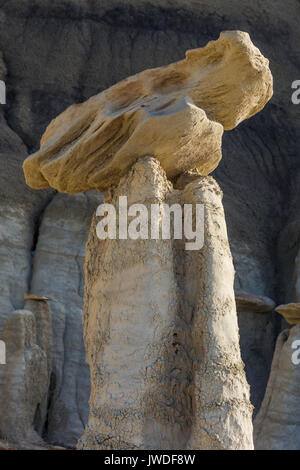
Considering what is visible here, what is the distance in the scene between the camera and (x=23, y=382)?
381 inches

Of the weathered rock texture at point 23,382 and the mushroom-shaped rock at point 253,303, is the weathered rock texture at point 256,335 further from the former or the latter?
the weathered rock texture at point 23,382

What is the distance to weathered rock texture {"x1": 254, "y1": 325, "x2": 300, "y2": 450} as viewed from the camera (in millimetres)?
8641

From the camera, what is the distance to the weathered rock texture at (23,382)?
945 cm

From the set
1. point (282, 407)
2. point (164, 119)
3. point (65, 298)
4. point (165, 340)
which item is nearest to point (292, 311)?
point (282, 407)

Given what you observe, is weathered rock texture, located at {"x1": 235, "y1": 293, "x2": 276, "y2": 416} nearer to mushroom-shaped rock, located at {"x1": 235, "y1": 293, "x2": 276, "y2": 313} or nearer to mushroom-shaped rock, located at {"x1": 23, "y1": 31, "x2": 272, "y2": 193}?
mushroom-shaped rock, located at {"x1": 235, "y1": 293, "x2": 276, "y2": 313}

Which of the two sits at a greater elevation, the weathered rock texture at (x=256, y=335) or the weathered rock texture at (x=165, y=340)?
the weathered rock texture at (x=256, y=335)

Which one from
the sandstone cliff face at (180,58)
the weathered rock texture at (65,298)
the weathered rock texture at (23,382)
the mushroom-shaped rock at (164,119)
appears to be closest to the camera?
the mushroom-shaped rock at (164,119)

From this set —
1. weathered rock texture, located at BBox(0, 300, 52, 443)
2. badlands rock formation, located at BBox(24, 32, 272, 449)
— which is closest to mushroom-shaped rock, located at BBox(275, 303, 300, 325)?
weathered rock texture, located at BBox(0, 300, 52, 443)

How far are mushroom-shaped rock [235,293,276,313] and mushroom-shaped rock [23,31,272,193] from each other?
28.6 ft

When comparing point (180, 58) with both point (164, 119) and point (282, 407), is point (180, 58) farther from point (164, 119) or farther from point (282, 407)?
point (164, 119)

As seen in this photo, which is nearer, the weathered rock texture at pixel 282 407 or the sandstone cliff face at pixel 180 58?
the weathered rock texture at pixel 282 407

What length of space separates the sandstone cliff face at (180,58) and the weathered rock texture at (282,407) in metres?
3.85

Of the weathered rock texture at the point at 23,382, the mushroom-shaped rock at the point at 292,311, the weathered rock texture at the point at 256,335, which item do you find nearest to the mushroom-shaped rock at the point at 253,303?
the weathered rock texture at the point at 256,335

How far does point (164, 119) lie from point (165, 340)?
99cm
